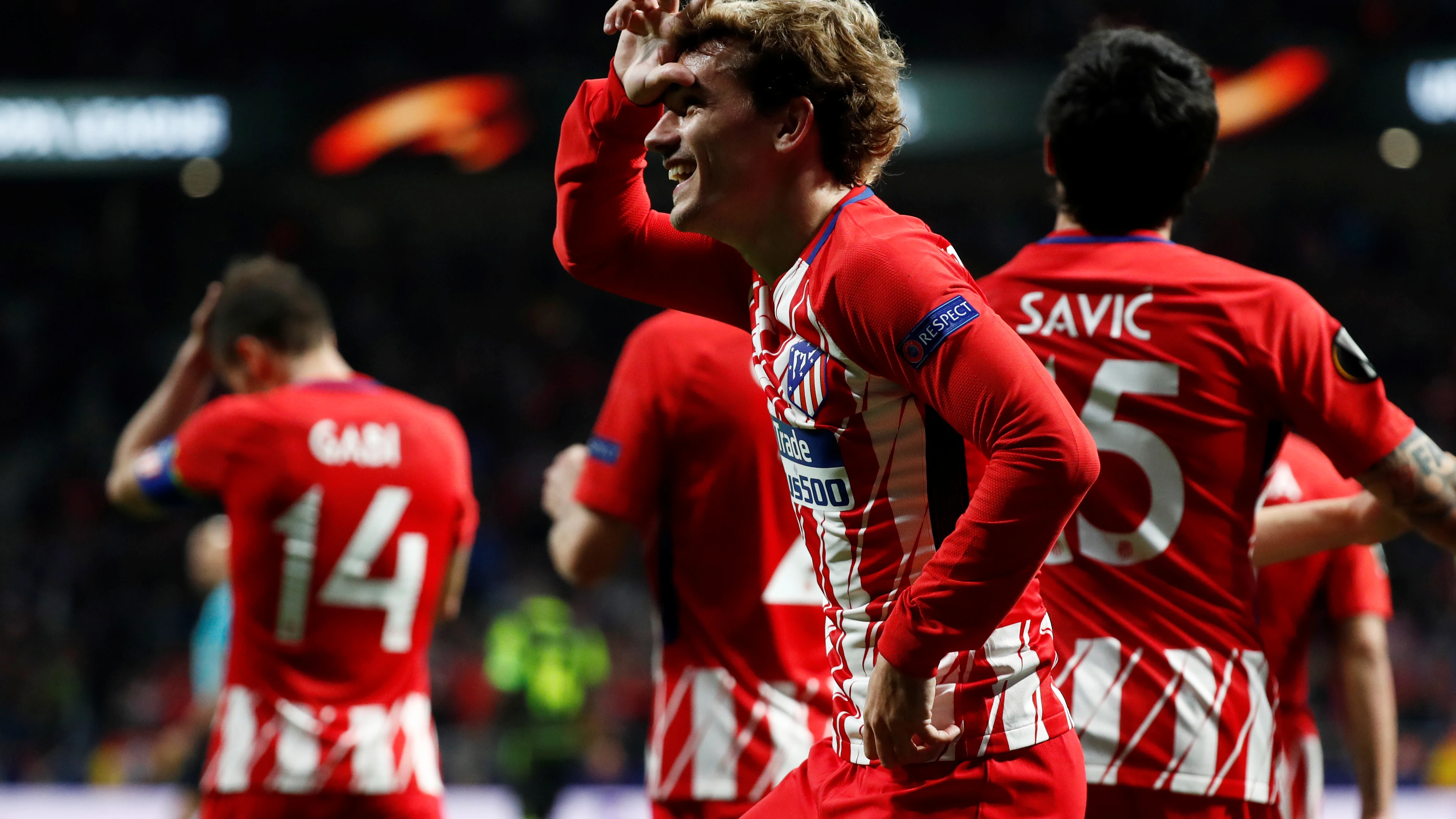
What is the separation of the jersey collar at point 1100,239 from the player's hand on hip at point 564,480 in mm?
1176

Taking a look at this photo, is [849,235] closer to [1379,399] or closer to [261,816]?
[1379,399]

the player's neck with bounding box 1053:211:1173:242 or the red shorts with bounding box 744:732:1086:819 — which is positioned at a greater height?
the player's neck with bounding box 1053:211:1173:242

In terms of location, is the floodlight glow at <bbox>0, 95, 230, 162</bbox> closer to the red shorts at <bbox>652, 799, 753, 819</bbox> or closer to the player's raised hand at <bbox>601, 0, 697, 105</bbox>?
the red shorts at <bbox>652, 799, 753, 819</bbox>

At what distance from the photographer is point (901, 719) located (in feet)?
5.73

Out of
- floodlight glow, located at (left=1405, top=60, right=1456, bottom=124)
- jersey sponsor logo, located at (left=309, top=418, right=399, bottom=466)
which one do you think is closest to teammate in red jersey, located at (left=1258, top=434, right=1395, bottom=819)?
jersey sponsor logo, located at (left=309, top=418, right=399, bottom=466)

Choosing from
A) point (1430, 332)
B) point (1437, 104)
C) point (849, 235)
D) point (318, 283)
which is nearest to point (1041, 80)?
point (1437, 104)

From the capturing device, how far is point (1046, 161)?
261 cm

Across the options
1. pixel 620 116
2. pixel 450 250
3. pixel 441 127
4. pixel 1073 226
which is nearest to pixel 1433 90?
pixel 441 127

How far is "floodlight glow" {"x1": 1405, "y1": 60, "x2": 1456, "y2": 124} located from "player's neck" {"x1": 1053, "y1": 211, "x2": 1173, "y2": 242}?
44.0ft

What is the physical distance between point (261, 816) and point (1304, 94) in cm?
1346

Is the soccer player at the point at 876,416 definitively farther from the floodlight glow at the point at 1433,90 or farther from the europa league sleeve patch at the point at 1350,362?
the floodlight glow at the point at 1433,90

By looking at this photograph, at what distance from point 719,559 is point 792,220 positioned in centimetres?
123

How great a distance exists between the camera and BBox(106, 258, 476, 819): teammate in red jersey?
3674 millimetres

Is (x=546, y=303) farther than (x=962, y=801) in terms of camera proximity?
Yes
